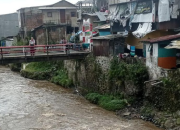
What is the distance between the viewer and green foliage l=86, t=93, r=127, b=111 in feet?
58.3

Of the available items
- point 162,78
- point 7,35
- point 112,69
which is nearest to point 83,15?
point 112,69

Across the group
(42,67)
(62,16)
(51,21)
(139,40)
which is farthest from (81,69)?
(62,16)

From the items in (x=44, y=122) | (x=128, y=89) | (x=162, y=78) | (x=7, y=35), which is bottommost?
(x=44, y=122)

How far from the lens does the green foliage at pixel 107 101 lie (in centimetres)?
1778

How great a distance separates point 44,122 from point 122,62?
24.6 ft

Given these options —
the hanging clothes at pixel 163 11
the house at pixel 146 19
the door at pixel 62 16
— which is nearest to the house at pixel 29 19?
the door at pixel 62 16

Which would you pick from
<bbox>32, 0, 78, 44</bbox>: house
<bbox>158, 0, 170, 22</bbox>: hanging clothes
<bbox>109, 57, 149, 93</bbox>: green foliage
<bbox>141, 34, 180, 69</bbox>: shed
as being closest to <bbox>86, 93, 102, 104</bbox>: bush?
<bbox>109, 57, 149, 93</bbox>: green foliage

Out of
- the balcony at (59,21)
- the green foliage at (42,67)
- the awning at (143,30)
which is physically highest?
the balcony at (59,21)

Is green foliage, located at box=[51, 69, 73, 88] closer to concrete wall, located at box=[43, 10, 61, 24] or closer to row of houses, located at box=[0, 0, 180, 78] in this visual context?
row of houses, located at box=[0, 0, 180, 78]

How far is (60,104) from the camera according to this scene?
20188 millimetres

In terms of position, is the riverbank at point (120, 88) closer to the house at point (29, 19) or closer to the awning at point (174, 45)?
the awning at point (174, 45)

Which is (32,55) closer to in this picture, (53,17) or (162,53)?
(162,53)

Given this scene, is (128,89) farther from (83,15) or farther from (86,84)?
(83,15)

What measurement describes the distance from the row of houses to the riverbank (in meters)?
1.14
